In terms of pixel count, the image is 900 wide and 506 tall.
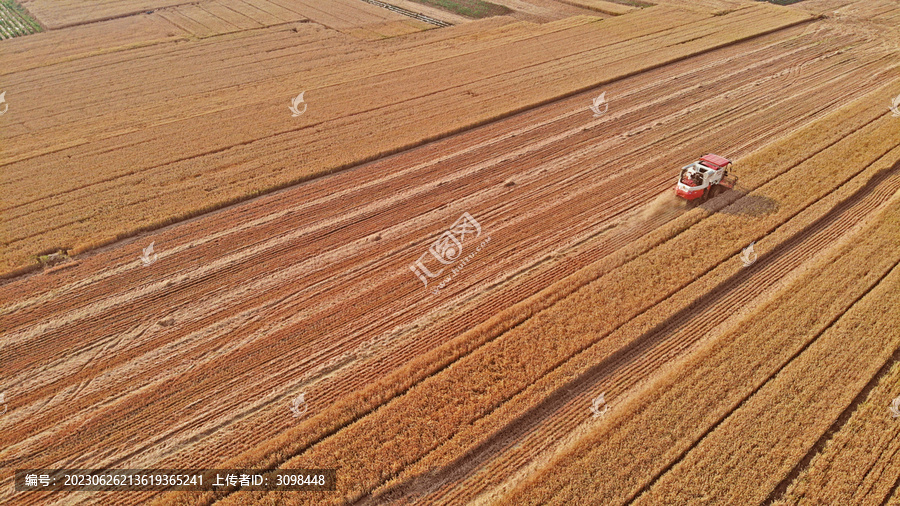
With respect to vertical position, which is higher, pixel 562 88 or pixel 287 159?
pixel 562 88

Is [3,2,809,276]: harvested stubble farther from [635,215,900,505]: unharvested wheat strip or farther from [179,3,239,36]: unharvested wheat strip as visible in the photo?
[635,215,900,505]: unharvested wheat strip

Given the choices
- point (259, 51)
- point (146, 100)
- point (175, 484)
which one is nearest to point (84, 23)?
point (259, 51)

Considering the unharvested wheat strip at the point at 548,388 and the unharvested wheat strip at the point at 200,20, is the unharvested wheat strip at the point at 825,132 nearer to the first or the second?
the unharvested wheat strip at the point at 548,388

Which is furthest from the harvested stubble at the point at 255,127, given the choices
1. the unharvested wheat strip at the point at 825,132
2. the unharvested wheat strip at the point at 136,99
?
the unharvested wheat strip at the point at 825,132

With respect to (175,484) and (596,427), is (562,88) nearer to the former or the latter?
(596,427)

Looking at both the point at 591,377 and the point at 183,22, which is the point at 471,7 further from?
the point at 591,377

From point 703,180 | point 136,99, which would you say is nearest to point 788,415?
point 703,180
